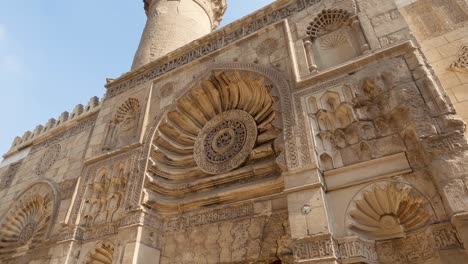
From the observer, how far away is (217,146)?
510cm

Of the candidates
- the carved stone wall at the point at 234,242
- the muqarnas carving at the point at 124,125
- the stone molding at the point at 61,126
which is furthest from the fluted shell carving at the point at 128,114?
the carved stone wall at the point at 234,242

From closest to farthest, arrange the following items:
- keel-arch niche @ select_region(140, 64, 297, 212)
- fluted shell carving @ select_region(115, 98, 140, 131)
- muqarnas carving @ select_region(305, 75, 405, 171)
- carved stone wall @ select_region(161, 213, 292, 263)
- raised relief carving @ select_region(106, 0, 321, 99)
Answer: muqarnas carving @ select_region(305, 75, 405, 171) → carved stone wall @ select_region(161, 213, 292, 263) → keel-arch niche @ select_region(140, 64, 297, 212) → raised relief carving @ select_region(106, 0, 321, 99) → fluted shell carving @ select_region(115, 98, 140, 131)

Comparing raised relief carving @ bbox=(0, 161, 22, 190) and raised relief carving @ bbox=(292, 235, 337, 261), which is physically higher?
raised relief carving @ bbox=(0, 161, 22, 190)

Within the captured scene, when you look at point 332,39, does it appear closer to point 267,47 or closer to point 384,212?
point 267,47

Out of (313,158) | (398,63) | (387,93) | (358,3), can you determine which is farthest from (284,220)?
(358,3)

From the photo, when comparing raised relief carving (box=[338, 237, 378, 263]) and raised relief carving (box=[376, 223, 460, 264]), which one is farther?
raised relief carving (box=[338, 237, 378, 263])

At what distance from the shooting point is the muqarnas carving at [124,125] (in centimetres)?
591

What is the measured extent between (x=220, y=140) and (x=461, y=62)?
3.42 meters

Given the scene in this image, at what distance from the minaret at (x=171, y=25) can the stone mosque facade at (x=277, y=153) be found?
1.33m

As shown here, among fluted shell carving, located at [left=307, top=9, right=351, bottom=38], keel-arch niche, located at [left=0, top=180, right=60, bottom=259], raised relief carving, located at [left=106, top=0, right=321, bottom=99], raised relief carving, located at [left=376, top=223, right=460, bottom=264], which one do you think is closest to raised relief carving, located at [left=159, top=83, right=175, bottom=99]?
raised relief carving, located at [left=106, top=0, right=321, bottom=99]

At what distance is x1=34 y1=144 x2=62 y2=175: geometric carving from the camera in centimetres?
689

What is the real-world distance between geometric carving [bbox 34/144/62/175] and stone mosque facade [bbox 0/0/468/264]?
0.07 m

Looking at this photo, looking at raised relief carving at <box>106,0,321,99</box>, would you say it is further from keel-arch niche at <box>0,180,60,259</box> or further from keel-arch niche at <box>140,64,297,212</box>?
keel-arch niche at <box>0,180,60,259</box>

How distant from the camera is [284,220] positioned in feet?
12.2
